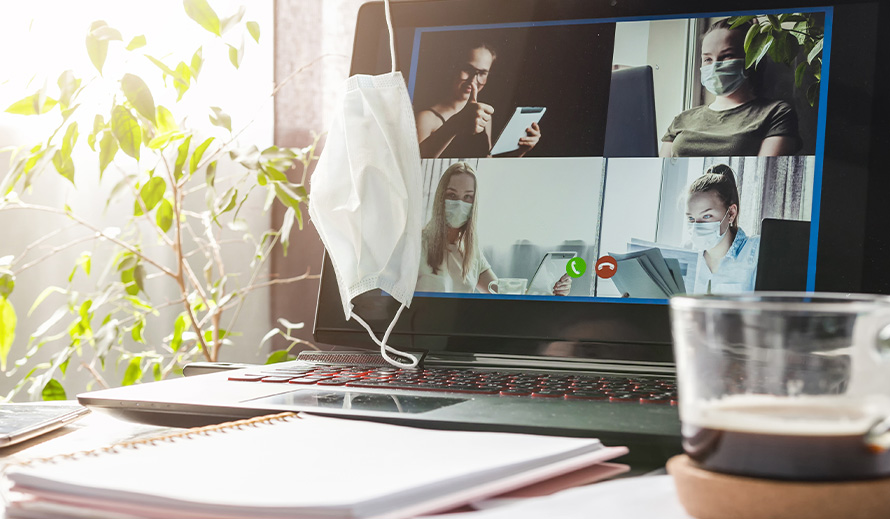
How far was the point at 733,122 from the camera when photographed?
0.68m

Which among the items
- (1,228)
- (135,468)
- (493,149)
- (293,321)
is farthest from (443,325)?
(293,321)

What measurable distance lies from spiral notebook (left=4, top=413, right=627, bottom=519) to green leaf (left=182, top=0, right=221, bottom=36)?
2.37ft

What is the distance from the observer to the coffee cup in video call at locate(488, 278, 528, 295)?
715 mm

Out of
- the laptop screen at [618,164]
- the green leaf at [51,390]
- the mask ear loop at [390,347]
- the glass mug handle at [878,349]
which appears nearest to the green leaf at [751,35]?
the laptop screen at [618,164]

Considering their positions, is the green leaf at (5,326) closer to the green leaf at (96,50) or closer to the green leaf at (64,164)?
the green leaf at (64,164)

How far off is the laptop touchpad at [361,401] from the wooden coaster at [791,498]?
21cm

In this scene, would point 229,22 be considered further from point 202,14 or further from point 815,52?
point 815,52

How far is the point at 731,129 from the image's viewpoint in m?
0.68

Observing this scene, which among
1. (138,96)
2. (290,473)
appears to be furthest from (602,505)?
(138,96)

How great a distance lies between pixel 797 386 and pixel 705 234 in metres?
0.41

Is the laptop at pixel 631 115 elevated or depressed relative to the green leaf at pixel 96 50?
depressed

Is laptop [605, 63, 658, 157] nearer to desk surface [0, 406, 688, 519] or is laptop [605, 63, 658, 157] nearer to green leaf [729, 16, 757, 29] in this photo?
green leaf [729, 16, 757, 29]

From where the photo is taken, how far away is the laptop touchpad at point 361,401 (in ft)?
1.52

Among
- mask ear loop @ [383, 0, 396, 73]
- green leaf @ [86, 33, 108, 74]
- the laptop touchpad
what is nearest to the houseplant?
green leaf @ [86, 33, 108, 74]
